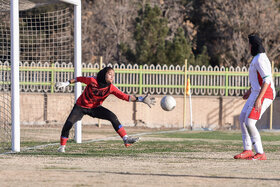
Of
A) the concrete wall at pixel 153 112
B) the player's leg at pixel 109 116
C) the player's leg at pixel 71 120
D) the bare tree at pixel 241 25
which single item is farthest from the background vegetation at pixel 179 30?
the player's leg at pixel 71 120

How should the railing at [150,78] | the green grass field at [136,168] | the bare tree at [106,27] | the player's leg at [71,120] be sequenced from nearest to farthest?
1. the green grass field at [136,168]
2. the player's leg at [71,120]
3. the railing at [150,78]
4. the bare tree at [106,27]

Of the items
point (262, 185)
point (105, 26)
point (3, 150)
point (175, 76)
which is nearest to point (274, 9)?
point (105, 26)

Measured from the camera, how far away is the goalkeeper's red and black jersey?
1001 cm

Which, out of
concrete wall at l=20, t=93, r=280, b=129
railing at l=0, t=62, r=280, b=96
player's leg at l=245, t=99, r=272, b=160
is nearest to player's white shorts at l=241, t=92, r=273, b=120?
player's leg at l=245, t=99, r=272, b=160

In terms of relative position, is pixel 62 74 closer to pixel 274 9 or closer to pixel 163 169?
pixel 163 169

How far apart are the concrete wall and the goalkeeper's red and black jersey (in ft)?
35.7

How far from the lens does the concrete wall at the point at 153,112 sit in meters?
21.3

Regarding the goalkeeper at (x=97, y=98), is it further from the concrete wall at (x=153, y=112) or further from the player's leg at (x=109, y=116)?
the concrete wall at (x=153, y=112)

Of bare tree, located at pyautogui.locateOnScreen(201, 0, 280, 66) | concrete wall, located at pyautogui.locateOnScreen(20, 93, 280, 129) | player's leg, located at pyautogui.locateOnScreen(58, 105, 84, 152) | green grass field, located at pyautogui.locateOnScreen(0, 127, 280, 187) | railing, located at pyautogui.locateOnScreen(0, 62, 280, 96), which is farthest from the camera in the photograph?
bare tree, located at pyautogui.locateOnScreen(201, 0, 280, 66)

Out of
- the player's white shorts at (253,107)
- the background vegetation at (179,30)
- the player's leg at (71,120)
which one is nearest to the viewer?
the player's white shorts at (253,107)

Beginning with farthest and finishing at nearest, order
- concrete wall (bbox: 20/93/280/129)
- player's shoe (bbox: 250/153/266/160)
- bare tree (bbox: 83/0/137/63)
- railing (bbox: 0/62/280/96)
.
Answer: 1. bare tree (bbox: 83/0/137/63)
2. concrete wall (bbox: 20/93/280/129)
3. railing (bbox: 0/62/280/96)
4. player's shoe (bbox: 250/153/266/160)

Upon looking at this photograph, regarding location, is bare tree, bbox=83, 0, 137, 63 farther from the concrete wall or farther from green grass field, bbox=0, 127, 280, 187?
green grass field, bbox=0, 127, 280, 187

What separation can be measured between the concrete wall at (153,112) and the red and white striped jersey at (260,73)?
1256 cm

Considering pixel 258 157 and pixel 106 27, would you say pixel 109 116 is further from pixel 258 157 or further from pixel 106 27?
pixel 106 27
